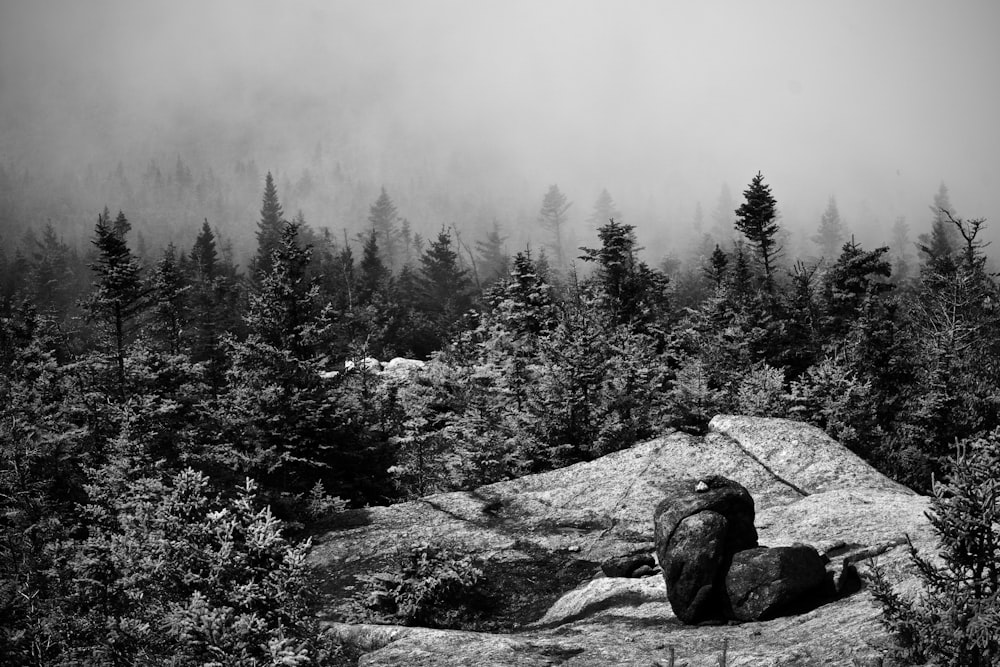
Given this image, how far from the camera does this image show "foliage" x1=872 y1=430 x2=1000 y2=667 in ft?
17.6

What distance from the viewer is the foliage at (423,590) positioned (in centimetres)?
1218

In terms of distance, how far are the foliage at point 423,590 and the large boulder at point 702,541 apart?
4.46 m

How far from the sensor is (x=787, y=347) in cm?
3750

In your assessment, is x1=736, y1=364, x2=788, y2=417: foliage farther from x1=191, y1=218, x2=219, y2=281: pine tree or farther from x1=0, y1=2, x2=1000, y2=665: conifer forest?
x1=191, y1=218, x2=219, y2=281: pine tree

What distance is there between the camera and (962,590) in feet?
18.7

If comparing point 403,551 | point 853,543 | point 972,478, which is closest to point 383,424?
point 403,551

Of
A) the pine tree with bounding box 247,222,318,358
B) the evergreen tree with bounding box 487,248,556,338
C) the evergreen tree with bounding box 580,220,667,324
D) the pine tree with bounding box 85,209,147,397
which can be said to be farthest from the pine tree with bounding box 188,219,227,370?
the evergreen tree with bounding box 580,220,667,324

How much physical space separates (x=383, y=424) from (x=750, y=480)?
19146 millimetres

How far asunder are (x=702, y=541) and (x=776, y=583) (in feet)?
4.17

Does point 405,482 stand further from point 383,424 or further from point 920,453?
point 920,453

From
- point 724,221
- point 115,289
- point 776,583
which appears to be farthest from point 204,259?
point 724,221

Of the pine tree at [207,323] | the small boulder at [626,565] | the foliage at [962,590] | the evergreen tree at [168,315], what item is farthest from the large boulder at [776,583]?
the evergreen tree at [168,315]

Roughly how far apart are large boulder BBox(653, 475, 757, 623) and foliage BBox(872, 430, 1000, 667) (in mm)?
3808

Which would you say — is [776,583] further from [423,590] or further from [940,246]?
[940,246]
